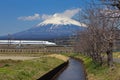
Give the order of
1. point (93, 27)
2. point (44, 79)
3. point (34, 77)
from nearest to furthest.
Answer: point (34, 77), point (44, 79), point (93, 27)

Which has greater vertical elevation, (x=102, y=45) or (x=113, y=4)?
(x=113, y=4)

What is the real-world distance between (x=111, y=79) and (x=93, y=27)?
542 inches

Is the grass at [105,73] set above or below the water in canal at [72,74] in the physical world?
above

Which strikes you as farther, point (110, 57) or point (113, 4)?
point (110, 57)

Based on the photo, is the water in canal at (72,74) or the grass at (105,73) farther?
the water in canal at (72,74)

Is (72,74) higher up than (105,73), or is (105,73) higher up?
(105,73)

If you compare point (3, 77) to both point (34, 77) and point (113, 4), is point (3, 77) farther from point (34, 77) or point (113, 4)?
point (113, 4)

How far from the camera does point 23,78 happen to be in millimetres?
28375

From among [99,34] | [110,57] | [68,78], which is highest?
[99,34]

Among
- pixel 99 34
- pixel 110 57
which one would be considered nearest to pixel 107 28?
pixel 99 34

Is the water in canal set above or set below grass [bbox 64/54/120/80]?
below

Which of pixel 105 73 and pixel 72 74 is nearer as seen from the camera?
pixel 105 73

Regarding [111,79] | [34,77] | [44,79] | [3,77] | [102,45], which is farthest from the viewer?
[102,45]

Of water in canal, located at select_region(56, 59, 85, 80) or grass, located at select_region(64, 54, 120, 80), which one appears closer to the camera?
grass, located at select_region(64, 54, 120, 80)
